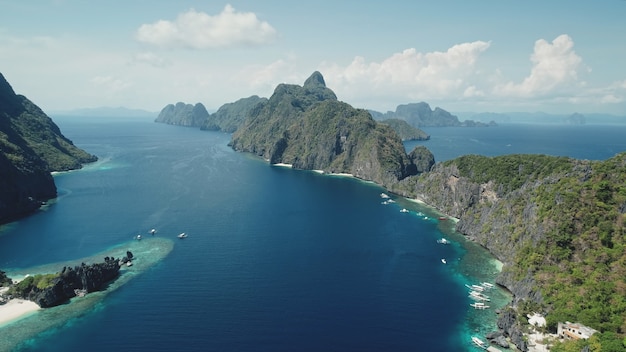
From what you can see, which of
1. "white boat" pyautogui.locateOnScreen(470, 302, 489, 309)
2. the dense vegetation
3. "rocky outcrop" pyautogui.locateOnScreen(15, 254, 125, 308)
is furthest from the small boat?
the dense vegetation

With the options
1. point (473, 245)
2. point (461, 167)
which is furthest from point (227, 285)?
point (461, 167)

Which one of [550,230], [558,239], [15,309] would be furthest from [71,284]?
[550,230]

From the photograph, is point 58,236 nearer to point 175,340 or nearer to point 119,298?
point 119,298

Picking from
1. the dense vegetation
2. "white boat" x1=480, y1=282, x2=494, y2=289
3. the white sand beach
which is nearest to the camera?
the white sand beach

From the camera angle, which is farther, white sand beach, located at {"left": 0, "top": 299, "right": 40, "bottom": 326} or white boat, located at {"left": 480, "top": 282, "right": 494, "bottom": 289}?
white boat, located at {"left": 480, "top": 282, "right": 494, "bottom": 289}

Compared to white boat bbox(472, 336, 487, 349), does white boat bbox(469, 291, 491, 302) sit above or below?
above

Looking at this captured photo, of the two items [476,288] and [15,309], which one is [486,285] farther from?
[15,309]

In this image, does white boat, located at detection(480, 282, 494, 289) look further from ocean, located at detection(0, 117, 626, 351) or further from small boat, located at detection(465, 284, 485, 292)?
ocean, located at detection(0, 117, 626, 351)
